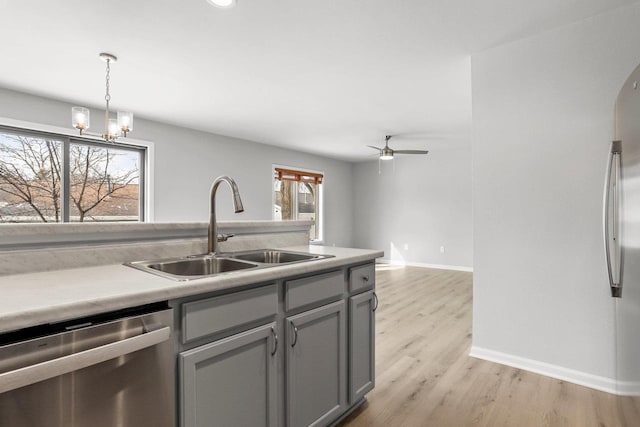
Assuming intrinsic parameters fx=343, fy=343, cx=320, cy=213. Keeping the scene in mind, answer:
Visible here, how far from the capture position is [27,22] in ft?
7.63

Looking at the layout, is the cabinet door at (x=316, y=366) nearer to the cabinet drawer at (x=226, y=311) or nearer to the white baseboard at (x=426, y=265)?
the cabinet drawer at (x=226, y=311)

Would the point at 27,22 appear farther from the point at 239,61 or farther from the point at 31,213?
the point at 31,213

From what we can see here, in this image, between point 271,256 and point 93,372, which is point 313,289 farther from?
point 93,372

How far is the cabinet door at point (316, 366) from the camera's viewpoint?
1.48 metres

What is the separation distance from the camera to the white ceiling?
7.22 ft

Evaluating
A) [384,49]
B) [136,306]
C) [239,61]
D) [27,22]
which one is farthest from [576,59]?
[27,22]

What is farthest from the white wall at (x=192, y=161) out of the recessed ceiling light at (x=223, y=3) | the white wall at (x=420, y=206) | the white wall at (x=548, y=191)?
the white wall at (x=548, y=191)

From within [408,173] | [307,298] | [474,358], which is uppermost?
[408,173]

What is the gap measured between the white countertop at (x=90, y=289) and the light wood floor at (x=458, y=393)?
3.75 ft

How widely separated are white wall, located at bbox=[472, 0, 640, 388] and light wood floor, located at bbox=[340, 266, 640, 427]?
235 mm

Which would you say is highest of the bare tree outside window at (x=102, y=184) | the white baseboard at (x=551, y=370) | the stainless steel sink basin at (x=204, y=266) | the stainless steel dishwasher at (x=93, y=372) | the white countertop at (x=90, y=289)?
the bare tree outside window at (x=102, y=184)

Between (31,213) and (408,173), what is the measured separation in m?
6.34

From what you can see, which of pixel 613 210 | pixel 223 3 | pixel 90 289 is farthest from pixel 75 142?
pixel 613 210

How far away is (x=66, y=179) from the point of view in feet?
13.1
